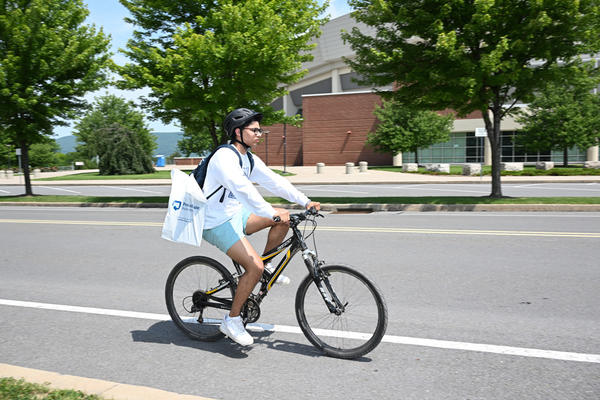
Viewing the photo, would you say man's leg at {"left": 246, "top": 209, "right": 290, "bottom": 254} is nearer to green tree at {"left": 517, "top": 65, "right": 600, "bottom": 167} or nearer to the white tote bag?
the white tote bag

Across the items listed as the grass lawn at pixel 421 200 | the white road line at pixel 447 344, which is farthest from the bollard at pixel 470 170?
the white road line at pixel 447 344

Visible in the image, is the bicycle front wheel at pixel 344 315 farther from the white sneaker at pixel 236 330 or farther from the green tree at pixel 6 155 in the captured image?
the green tree at pixel 6 155

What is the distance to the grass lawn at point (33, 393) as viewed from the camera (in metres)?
2.88

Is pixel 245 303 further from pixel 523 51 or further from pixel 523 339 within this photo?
pixel 523 51

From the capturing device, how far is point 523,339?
12.9 feet

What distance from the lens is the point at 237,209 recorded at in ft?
13.0

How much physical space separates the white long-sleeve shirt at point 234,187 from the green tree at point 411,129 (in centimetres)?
3940

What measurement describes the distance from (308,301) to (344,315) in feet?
1.01

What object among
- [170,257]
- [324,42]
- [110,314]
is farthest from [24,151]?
[324,42]

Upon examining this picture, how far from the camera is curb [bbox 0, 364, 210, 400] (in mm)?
2928

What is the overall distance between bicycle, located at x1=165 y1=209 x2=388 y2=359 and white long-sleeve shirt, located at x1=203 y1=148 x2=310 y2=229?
0.30 metres

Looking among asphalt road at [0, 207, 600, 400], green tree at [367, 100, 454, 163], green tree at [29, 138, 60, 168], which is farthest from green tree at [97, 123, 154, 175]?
asphalt road at [0, 207, 600, 400]

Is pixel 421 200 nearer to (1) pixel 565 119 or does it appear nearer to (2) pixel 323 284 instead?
(2) pixel 323 284

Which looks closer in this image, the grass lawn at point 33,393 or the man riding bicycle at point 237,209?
the grass lawn at point 33,393
